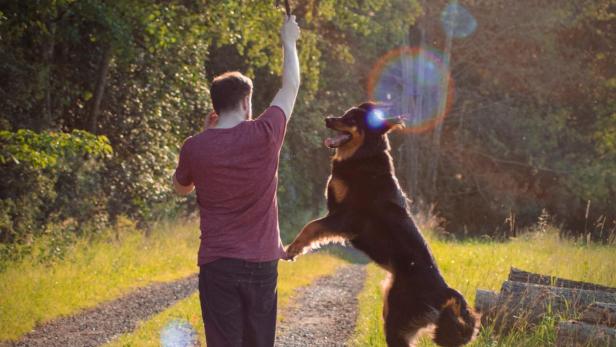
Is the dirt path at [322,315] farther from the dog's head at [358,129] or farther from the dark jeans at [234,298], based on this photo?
the dark jeans at [234,298]

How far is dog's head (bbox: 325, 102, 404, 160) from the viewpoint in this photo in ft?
20.1

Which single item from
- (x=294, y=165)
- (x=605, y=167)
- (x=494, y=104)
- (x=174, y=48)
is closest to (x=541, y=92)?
(x=494, y=104)

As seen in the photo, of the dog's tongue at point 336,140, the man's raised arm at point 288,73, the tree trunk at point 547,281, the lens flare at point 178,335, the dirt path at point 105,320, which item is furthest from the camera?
the dirt path at point 105,320

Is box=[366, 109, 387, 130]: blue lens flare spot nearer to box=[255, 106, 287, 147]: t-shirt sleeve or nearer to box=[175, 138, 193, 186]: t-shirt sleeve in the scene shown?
box=[255, 106, 287, 147]: t-shirt sleeve

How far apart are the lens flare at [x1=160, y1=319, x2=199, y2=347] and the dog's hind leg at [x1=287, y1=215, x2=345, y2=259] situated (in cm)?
214

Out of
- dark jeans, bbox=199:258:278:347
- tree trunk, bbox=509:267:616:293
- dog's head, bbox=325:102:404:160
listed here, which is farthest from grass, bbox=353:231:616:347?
dark jeans, bbox=199:258:278:347

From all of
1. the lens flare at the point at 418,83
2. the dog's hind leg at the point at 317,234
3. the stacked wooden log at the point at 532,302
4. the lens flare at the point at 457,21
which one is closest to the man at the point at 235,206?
the dog's hind leg at the point at 317,234

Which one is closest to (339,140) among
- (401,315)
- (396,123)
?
(396,123)

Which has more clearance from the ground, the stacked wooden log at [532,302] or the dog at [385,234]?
the dog at [385,234]

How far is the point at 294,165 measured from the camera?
27.2 meters

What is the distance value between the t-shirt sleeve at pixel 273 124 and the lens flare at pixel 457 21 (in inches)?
1073

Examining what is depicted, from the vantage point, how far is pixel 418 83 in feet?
102

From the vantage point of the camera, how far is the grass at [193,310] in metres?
7.61

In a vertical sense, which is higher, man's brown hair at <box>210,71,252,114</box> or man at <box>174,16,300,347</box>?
man's brown hair at <box>210,71,252,114</box>
